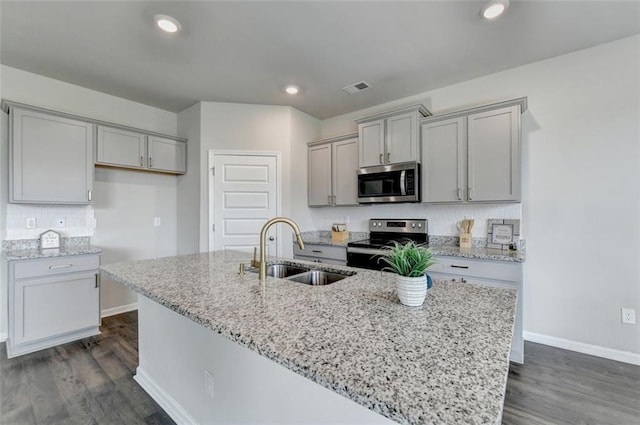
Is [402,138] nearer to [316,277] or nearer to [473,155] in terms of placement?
[473,155]

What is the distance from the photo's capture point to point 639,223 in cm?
232

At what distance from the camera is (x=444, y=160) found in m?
2.91

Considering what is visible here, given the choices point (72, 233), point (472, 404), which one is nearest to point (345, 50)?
point (472, 404)

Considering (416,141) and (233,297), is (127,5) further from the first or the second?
(416,141)

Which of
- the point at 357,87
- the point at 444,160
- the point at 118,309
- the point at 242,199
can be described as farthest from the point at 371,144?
the point at 118,309

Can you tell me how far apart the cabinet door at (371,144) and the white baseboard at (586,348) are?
2279 mm

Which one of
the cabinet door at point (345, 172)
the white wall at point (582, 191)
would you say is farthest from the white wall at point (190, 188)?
the white wall at point (582, 191)

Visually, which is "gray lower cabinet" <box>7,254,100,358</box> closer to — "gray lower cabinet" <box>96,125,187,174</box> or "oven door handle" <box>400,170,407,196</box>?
"gray lower cabinet" <box>96,125,187,174</box>

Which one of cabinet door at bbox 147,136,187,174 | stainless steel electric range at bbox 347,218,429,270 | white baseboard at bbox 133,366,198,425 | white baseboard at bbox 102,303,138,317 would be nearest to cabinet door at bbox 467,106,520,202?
stainless steel electric range at bbox 347,218,429,270

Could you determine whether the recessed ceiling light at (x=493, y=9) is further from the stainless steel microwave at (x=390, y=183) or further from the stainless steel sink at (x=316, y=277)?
the stainless steel sink at (x=316, y=277)

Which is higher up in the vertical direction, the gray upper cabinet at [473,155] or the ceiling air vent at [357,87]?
the ceiling air vent at [357,87]

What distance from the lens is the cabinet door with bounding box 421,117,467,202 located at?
9.24 ft

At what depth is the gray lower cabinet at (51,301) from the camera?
2490 millimetres

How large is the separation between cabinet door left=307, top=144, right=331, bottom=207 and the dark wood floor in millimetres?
2533
